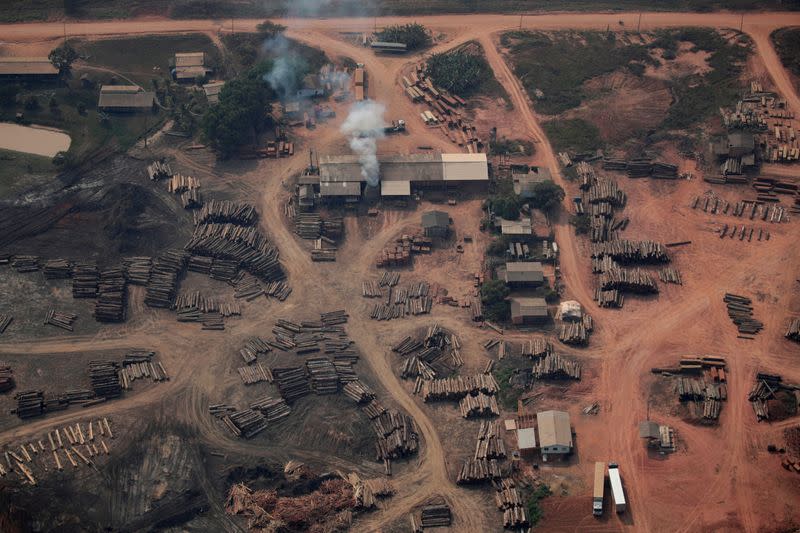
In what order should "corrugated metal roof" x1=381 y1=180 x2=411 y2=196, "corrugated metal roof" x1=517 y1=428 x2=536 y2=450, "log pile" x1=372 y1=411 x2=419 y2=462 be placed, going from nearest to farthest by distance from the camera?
"corrugated metal roof" x1=517 y1=428 x2=536 y2=450, "log pile" x1=372 y1=411 x2=419 y2=462, "corrugated metal roof" x1=381 y1=180 x2=411 y2=196

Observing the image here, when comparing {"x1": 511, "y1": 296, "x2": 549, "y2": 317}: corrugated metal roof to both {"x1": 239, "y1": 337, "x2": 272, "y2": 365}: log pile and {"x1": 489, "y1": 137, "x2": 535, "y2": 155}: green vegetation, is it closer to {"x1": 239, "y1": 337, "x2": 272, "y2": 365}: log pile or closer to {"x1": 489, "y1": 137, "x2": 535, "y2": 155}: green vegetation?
{"x1": 489, "y1": 137, "x2": 535, "y2": 155}: green vegetation

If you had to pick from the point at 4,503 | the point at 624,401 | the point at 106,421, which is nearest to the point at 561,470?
the point at 624,401

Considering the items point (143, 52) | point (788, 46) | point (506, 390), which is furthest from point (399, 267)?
point (788, 46)

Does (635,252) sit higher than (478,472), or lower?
higher

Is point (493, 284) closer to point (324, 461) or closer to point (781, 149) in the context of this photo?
point (324, 461)

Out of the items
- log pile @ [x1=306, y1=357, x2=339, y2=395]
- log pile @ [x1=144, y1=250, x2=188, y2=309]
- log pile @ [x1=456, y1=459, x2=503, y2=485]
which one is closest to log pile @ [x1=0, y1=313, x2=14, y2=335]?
log pile @ [x1=144, y1=250, x2=188, y2=309]

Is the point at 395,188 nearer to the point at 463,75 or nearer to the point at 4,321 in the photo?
the point at 463,75

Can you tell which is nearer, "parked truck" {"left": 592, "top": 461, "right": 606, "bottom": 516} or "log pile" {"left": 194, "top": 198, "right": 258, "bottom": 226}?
"parked truck" {"left": 592, "top": 461, "right": 606, "bottom": 516}
